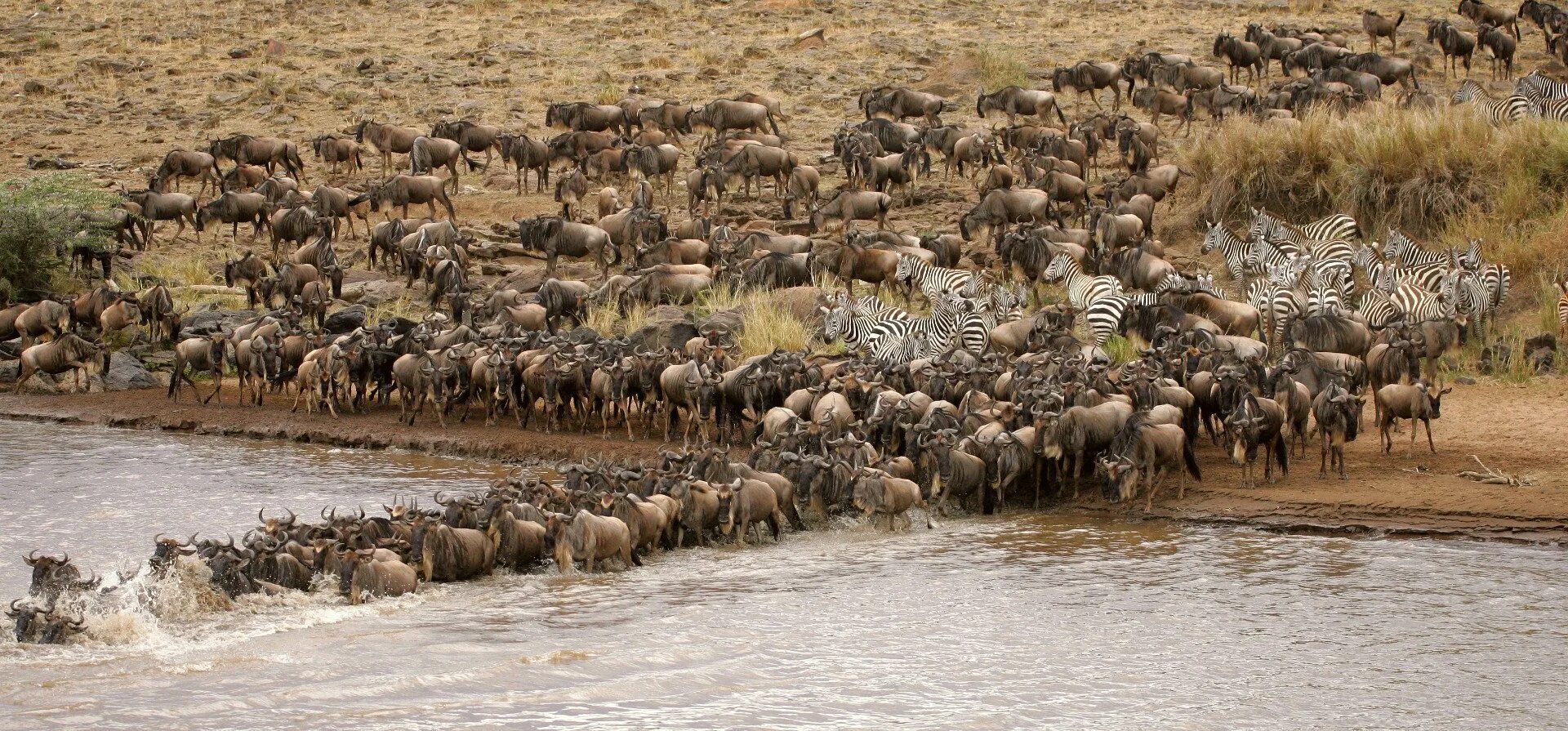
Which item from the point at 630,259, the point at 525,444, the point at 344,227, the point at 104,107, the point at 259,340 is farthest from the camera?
the point at 104,107

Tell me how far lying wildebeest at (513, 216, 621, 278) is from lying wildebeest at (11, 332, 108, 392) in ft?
17.6

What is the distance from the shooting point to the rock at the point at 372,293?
71.4 feet

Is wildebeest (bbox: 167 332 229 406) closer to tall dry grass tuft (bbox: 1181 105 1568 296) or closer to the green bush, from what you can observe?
the green bush

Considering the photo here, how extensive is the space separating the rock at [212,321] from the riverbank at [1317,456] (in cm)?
133

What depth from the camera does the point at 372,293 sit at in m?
21.9

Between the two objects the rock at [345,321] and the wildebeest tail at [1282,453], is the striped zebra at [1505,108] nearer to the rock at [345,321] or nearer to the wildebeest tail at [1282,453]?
the wildebeest tail at [1282,453]


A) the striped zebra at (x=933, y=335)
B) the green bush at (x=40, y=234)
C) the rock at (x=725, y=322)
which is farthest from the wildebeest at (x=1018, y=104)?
the green bush at (x=40, y=234)

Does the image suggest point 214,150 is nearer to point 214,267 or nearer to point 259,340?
point 214,267

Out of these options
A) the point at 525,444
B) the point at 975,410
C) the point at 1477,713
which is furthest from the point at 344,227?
the point at 1477,713

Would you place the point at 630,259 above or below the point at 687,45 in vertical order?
below

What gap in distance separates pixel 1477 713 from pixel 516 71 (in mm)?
27792

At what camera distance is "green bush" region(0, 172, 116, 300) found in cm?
2183

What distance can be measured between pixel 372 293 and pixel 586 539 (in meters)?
11.0

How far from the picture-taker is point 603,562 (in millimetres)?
11984
